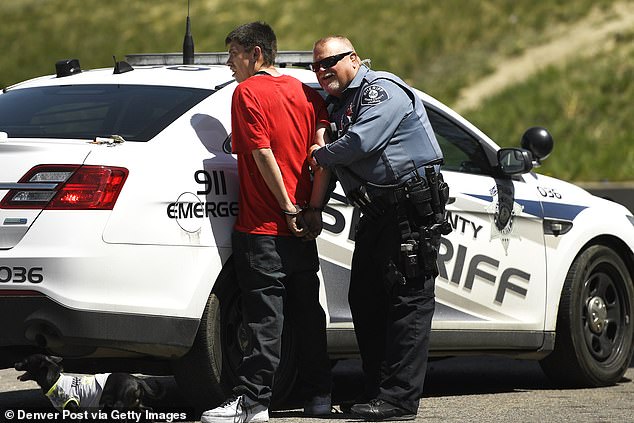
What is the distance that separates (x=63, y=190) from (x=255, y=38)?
1.21 meters

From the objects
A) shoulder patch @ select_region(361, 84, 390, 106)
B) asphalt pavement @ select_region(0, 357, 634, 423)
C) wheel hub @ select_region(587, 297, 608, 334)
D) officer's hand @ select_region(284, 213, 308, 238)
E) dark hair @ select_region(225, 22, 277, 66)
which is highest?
dark hair @ select_region(225, 22, 277, 66)

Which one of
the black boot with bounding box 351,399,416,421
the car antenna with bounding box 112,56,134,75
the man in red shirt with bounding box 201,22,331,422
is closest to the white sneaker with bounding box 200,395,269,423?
the man in red shirt with bounding box 201,22,331,422

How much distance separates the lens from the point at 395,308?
20.6 feet

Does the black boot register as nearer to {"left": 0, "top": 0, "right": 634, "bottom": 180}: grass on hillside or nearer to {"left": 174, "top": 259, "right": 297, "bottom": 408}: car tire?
{"left": 174, "top": 259, "right": 297, "bottom": 408}: car tire

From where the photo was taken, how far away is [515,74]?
3712 centimetres

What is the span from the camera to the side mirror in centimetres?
730

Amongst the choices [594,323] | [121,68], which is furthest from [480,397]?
[121,68]

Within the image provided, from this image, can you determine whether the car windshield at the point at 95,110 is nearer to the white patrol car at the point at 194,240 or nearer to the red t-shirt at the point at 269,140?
the white patrol car at the point at 194,240

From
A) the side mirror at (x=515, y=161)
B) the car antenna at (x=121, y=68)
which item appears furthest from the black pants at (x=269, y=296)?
the side mirror at (x=515, y=161)

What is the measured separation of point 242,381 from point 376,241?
3.03ft

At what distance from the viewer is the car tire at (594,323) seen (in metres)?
7.66

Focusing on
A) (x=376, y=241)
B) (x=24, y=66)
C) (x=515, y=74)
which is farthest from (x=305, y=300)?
(x=24, y=66)

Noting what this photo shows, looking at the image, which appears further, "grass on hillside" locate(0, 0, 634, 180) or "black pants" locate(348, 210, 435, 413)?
"grass on hillside" locate(0, 0, 634, 180)

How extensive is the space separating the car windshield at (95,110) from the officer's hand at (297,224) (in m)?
0.69
